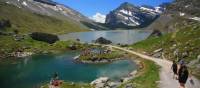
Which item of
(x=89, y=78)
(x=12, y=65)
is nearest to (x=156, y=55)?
(x=89, y=78)

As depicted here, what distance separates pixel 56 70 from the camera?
115500 mm

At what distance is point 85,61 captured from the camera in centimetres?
13412

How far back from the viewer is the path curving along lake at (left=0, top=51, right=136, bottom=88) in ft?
309

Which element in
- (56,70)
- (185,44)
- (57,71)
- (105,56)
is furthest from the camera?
(105,56)

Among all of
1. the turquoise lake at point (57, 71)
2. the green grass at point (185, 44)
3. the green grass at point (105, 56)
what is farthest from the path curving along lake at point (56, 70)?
the green grass at point (185, 44)

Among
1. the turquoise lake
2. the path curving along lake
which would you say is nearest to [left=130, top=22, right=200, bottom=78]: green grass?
the turquoise lake

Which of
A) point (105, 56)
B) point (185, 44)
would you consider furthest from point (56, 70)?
point (185, 44)

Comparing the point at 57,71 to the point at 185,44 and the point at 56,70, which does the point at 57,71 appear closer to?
the point at 56,70

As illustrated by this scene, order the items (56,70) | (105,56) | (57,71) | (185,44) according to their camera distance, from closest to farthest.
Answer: (185,44) → (57,71) → (56,70) → (105,56)

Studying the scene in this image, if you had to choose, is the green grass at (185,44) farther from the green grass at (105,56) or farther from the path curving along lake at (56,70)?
the green grass at (105,56)

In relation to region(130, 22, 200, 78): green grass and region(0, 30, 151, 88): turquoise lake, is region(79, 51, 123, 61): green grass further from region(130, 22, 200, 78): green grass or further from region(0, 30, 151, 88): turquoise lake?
region(130, 22, 200, 78): green grass

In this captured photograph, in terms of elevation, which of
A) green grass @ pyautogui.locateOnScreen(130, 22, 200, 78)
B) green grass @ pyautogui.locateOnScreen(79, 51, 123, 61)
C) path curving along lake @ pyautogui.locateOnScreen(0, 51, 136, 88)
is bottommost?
path curving along lake @ pyautogui.locateOnScreen(0, 51, 136, 88)

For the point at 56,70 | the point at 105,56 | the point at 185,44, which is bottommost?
the point at 56,70

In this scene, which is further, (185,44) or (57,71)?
(57,71)
